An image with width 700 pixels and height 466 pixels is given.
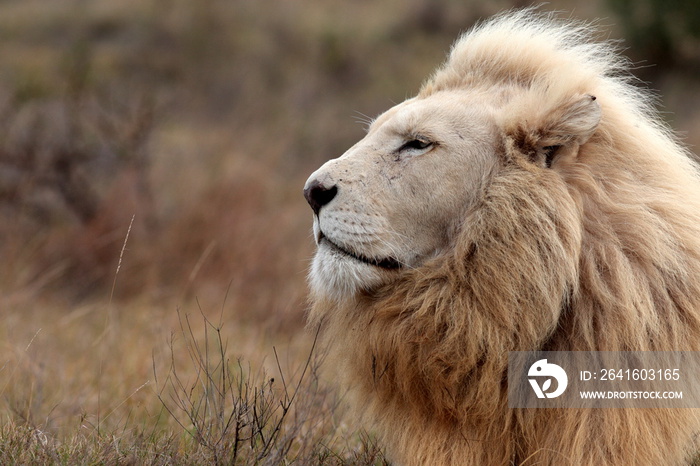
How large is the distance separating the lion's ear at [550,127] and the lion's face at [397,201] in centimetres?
10

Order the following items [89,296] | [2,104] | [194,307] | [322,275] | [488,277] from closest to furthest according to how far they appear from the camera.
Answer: [488,277]
[322,275]
[194,307]
[89,296]
[2,104]

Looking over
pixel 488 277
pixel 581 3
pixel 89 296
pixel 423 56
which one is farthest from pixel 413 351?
pixel 581 3

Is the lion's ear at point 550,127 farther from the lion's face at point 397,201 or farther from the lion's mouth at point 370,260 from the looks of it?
the lion's mouth at point 370,260

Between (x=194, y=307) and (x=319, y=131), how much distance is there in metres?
9.70

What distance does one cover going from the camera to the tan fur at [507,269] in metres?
2.77

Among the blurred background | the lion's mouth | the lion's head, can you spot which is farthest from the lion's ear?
the blurred background

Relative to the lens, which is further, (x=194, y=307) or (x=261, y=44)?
(x=261, y=44)

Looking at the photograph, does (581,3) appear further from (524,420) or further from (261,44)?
(524,420)

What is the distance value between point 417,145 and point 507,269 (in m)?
0.61

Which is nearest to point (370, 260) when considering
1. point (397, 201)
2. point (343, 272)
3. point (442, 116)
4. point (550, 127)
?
point (343, 272)

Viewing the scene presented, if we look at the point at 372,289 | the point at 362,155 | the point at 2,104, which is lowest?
the point at 2,104

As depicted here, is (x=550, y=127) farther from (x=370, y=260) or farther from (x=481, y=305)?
(x=370, y=260)

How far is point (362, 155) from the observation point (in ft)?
10.0

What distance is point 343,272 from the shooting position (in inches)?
115
